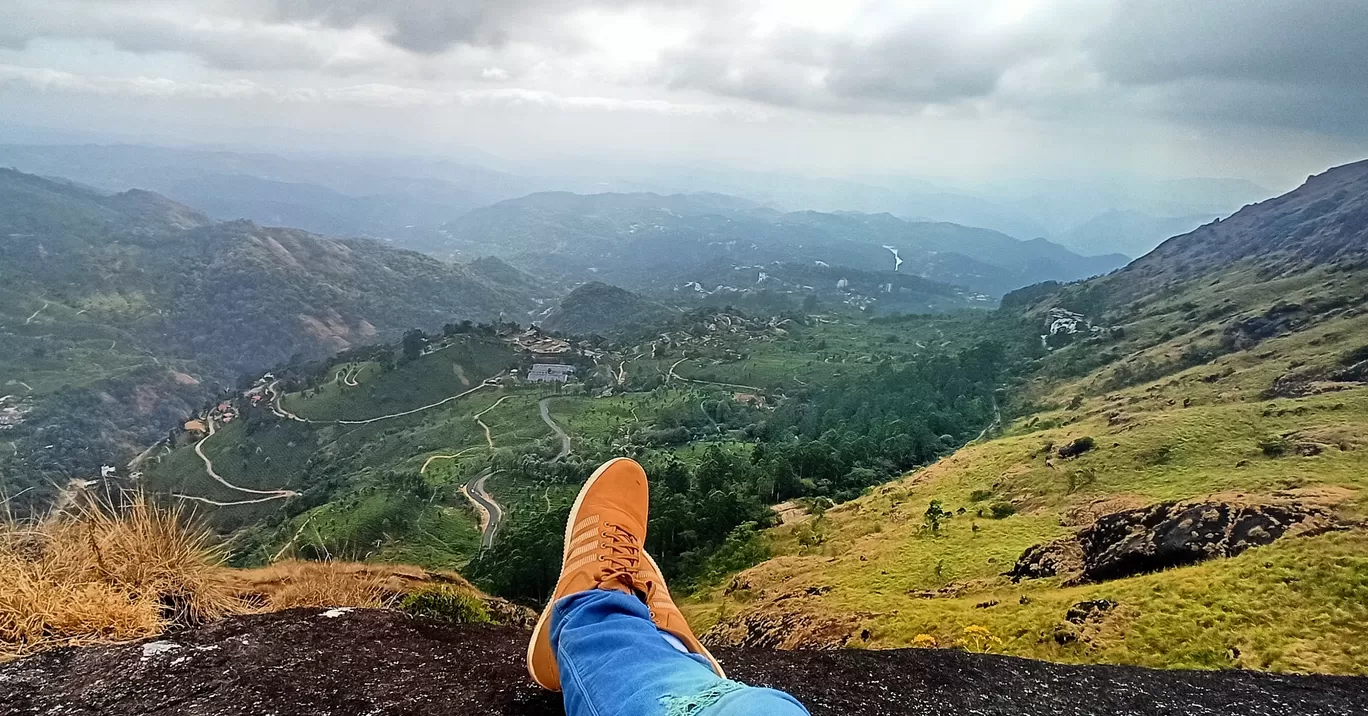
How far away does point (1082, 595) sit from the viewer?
8.70 m

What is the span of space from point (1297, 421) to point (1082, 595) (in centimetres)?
1979

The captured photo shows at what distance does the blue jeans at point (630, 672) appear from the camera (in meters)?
2.56

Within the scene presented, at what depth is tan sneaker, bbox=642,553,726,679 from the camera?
149 inches

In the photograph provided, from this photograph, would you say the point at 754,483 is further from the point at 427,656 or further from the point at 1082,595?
the point at 427,656

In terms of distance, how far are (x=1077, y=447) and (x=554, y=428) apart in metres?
59.2

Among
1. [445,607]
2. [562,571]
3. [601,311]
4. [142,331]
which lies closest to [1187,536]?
[562,571]

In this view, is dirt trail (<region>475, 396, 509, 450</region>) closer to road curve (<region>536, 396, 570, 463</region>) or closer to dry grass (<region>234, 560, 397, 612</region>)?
road curve (<region>536, 396, 570, 463</region>)

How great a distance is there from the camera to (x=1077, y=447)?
2517 cm

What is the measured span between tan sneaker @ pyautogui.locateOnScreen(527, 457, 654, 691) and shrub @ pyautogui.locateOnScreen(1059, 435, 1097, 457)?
2463 cm

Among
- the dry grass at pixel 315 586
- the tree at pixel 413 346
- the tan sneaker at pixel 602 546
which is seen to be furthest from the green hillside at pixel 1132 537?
the tree at pixel 413 346

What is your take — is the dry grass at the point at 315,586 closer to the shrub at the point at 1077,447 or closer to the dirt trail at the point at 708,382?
the shrub at the point at 1077,447

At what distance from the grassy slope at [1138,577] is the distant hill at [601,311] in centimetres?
13292

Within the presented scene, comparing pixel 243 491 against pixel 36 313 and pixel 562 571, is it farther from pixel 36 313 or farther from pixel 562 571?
pixel 36 313

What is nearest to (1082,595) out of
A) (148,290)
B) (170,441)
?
(170,441)
